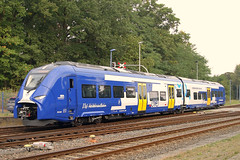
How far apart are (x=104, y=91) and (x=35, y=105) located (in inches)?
204

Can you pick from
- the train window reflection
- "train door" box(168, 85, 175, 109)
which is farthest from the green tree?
the train window reflection

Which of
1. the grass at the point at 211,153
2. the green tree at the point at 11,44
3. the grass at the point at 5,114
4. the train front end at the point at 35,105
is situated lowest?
the grass at the point at 211,153

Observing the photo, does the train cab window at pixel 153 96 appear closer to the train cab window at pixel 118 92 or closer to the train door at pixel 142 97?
the train door at pixel 142 97

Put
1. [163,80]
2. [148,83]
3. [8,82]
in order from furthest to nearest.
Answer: [8,82] → [163,80] → [148,83]

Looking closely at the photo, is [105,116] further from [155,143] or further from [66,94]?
[155,143]

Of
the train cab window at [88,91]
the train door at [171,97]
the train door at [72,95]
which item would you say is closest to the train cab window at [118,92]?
the train cab window at [88,91]

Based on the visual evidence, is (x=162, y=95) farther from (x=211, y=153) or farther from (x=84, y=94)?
(x=211, y=153)

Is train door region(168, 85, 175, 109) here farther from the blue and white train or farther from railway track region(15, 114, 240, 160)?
railway track region(15, 114, 240, 160)

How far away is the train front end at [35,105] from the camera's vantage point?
15625mm

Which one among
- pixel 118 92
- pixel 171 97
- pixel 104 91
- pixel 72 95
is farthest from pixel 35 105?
pixel 171 97

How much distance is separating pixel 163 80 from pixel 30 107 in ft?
48.5

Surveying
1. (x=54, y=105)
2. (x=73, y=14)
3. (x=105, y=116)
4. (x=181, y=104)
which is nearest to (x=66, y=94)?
(x=54, y=105)

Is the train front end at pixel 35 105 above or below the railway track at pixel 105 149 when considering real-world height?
above

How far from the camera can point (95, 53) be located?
43.4 m
